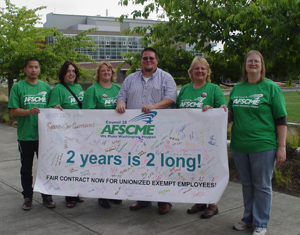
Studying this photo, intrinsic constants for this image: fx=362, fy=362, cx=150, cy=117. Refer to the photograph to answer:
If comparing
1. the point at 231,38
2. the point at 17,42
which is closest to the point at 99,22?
the point at 17,42

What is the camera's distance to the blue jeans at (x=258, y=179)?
372 centimetres

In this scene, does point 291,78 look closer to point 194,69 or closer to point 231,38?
point 231,38

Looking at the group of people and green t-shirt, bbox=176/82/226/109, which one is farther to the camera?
green t-shirt, bbox=176/82/226/109

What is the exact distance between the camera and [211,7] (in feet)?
18.3

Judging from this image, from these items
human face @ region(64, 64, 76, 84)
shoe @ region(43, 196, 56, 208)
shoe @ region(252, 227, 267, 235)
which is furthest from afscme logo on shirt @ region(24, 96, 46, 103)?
shoe @ region(252, 227, 267, 235)

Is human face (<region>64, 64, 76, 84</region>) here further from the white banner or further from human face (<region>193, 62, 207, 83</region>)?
human face (<region>193, 62, 207, 83</region>)

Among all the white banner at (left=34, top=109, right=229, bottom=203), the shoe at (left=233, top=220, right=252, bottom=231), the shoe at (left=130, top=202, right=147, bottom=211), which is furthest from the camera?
the shoe at (left=130, top=202, right=147, bottom=211)

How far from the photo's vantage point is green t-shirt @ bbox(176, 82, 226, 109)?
14.1ft

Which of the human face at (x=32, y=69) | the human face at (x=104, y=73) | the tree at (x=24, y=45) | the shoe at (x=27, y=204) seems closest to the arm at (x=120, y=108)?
the human face at (x=104, y=73)

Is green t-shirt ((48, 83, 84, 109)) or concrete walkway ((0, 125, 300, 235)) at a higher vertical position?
green t-shirt ((48, 83, 84, 109))

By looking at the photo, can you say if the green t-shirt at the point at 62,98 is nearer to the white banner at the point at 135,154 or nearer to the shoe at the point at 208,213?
the white banner at the point at 135,154

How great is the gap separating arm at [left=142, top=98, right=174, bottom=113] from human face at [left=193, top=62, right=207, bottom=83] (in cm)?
46

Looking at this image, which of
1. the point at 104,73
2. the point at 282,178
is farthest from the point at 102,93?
the point at 282,178

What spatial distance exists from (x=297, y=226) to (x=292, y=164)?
2.01 meters
